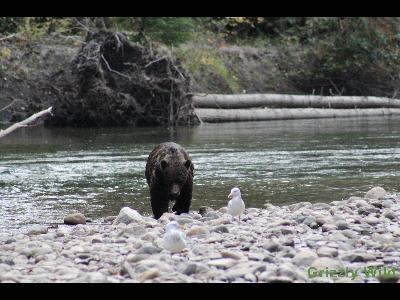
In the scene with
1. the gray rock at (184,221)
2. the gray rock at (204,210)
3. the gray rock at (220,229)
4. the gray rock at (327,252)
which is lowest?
the gray rock at (204,210)

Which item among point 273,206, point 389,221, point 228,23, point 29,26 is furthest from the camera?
point 228,23

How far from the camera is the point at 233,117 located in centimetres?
3203

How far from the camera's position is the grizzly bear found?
11.1 meters

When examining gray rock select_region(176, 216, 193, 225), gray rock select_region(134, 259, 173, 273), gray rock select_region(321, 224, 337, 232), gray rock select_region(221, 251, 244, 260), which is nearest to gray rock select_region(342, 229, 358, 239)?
gray rock select_region(321, 224, 337, 232)

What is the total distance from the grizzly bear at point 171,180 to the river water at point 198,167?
0.63 meters

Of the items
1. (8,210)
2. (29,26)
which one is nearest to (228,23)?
(29,26)

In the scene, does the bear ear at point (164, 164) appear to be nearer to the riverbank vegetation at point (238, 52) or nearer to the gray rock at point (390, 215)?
the gray rock at point (390, 215)

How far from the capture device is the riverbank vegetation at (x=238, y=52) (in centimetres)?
3064

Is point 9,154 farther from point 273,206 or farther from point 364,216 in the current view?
point 364,216

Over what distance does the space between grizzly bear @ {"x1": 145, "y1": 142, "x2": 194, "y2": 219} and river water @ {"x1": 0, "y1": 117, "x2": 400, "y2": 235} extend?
24.7 inches

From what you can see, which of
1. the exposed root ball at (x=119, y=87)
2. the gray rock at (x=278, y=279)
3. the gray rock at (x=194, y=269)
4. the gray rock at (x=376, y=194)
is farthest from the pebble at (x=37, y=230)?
the exposed root ball at (x=119, y=87)

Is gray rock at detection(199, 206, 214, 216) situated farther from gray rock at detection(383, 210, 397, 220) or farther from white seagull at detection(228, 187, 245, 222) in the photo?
gray rock at detection(383, 210, 397, 220)
